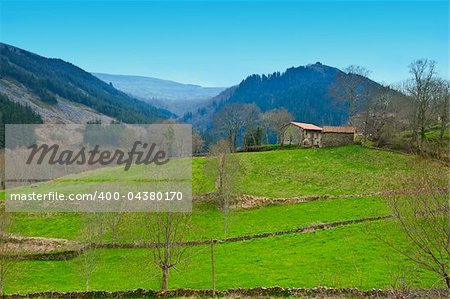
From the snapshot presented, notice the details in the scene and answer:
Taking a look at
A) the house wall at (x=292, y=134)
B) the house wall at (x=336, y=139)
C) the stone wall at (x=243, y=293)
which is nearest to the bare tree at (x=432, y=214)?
the stone wall at (x=243, y=293)

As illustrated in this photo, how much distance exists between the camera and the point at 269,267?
105 ft

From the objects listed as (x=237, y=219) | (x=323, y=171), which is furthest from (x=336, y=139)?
(x=237, y=219)

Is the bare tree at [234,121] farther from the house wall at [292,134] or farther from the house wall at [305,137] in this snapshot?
the house wall at [305,137]

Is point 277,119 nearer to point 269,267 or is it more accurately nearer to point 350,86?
point 350,86

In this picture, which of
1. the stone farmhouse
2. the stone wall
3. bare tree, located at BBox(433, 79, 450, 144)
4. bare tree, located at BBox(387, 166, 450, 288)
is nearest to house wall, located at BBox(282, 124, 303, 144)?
the stone farmhouse

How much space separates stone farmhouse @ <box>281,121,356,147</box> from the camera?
78188mm

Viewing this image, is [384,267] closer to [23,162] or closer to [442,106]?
[442,106]

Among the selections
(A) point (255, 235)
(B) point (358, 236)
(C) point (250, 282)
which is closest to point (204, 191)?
(A) point (255, 235)

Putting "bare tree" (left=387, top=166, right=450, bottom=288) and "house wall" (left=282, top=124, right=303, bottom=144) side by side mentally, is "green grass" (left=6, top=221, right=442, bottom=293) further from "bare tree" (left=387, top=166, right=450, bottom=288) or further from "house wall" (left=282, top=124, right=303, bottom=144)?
"house wall" (left=282, top=124, right=303, bottom=144)

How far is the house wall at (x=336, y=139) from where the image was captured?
7788cm

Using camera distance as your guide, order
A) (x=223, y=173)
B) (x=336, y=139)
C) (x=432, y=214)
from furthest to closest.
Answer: (x=336, y=139) < (x=223, y=173) < (x=432, y=214)

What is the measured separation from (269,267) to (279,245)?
636 cm

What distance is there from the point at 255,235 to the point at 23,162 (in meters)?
73.3

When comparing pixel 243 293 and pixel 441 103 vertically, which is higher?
pixel 441 103
